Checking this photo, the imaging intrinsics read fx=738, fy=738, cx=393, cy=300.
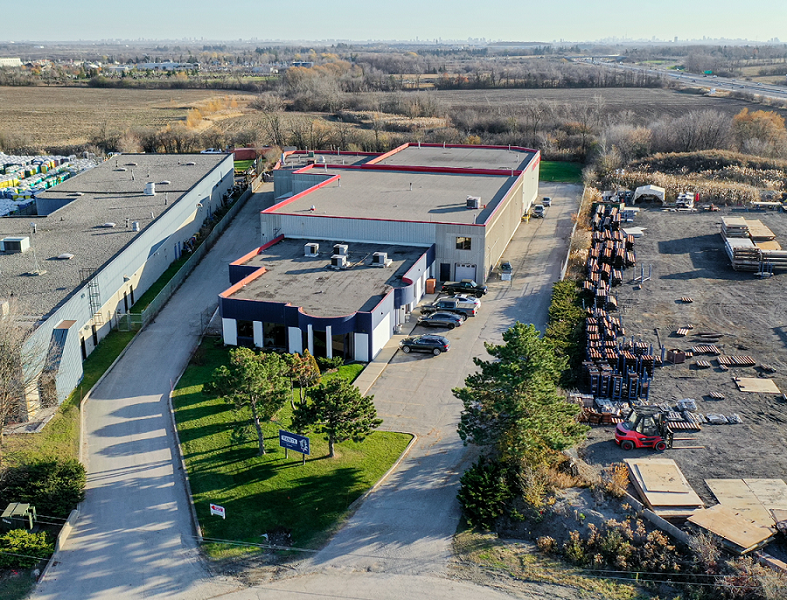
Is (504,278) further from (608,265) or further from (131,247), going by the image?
(131,247)

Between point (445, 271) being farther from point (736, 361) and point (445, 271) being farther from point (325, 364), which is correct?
point (736, 361)

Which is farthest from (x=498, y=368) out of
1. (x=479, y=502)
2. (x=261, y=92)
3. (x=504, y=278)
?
(x=261, y=92)

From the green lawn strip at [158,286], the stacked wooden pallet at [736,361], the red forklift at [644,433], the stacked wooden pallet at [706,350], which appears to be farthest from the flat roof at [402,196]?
the red forklift at [644,433]

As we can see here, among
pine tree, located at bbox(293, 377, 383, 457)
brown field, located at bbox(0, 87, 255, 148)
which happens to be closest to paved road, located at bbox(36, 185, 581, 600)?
pine tree, located at bbox(293, 377, 383, 457)

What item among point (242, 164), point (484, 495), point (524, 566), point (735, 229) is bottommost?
point (524, 566)

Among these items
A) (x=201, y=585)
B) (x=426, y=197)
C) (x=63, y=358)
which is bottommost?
(x=201, y=585)

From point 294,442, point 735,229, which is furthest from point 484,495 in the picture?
point 735,229

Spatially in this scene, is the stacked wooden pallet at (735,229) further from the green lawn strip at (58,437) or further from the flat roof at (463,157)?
the green lawn strip at (58,437)
